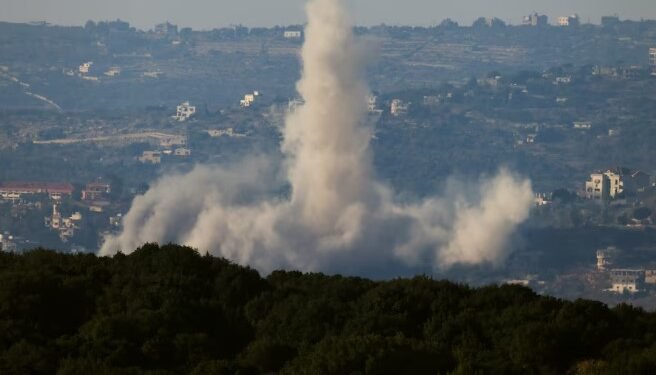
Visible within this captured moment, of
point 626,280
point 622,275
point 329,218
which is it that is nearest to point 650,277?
point 622,275

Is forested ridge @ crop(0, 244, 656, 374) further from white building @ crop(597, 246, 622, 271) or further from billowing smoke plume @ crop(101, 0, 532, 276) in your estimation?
white building @ crop(597, 246, 622, 271)

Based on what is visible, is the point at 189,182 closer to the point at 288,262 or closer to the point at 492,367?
A: the point at 288,262

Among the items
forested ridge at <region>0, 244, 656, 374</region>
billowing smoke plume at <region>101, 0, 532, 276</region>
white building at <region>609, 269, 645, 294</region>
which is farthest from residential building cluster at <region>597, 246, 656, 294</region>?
forested ridge at <region>0, 244, 656, 374</region>

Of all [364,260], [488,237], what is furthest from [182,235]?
[488,237]

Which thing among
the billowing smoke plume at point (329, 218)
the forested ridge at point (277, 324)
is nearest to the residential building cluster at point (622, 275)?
the billowing smoke plume at point (329, 218)

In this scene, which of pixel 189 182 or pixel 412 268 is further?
pixel 189 182

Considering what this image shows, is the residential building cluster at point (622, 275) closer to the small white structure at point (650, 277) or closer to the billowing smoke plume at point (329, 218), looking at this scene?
the small white structure at point (650, 277)
